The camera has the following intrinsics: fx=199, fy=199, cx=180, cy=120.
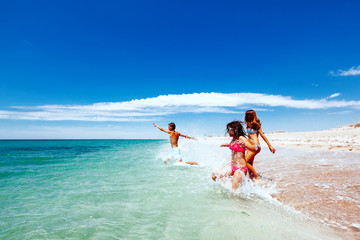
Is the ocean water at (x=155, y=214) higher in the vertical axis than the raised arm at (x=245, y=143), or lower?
lower

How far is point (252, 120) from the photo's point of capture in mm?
6031

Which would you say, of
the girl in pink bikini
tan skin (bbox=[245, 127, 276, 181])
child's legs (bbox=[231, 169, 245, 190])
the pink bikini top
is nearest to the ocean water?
child's legs (bbox=[231, 169, 245, 190])

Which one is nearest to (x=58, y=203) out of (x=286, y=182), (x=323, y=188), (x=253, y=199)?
(x=253, y=199)

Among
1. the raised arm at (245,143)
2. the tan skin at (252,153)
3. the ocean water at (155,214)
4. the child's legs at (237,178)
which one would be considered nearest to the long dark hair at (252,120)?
the tan skin at (252,153)

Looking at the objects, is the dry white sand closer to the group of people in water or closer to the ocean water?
the group of people in water

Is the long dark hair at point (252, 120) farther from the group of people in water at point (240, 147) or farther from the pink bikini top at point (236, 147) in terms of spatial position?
the pink bikini top at point (236, 147)

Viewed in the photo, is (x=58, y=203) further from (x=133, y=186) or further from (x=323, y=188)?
(x=323, y=188)

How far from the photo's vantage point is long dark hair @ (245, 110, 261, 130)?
600 cm

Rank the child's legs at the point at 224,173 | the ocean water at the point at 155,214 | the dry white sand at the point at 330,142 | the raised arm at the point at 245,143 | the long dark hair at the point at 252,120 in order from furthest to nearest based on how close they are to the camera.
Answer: the dry white sand at the point at 330,142 → the long dark hair at the point at 252,120 → the child's legs at the point at 224,173 → the raised arm at the point at 245,143 → the ocean water at the point at 155,214

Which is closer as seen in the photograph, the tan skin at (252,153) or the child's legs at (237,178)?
the child's legs at (237,178)

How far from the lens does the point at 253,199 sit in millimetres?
4820

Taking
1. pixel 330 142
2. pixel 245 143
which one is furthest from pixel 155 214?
pixel 330 142

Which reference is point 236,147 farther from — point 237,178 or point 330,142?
point 330,142

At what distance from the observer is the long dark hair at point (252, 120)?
600cm
